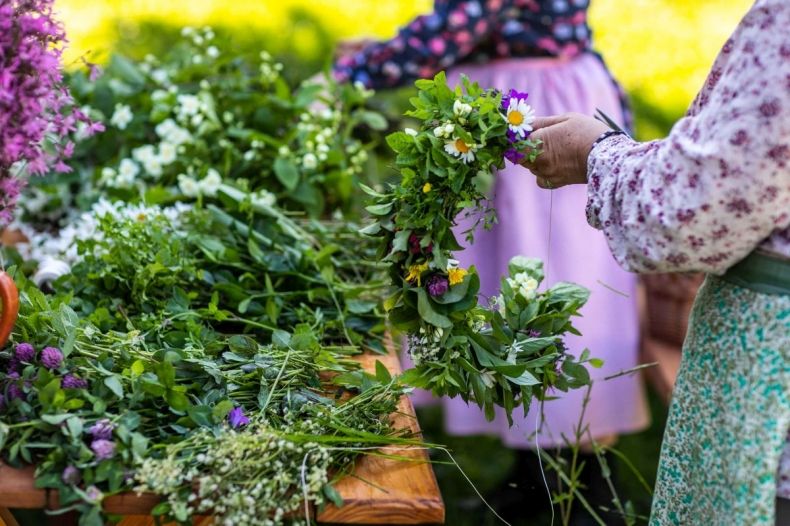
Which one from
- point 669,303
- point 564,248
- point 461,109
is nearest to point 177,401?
point 461,109

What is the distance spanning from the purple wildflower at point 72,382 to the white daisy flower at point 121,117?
3.31 feet

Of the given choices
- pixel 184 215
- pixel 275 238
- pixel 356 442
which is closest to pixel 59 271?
pixel 184 215

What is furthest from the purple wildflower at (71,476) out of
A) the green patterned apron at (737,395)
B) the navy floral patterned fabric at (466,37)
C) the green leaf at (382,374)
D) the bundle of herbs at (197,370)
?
the navy floral patterned fabric at (466,37)

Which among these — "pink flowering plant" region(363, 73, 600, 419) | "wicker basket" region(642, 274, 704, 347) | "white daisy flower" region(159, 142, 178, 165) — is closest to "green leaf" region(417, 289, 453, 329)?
"pink flowering plant" region(363, 73, 600, 419)

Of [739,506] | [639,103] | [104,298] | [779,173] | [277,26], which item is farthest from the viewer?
[277,26]

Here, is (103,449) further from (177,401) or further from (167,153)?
(167,153)

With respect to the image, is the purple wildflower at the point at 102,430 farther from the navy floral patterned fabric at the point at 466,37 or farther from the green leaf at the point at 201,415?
the navy floral patterned fabric at the point at 466,37

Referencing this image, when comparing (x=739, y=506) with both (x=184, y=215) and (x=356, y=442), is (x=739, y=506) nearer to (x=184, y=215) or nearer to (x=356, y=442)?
(x=356, y=442)

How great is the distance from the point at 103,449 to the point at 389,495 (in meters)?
0.31

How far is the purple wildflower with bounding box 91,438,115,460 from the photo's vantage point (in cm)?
95

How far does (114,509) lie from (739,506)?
2.25 feet

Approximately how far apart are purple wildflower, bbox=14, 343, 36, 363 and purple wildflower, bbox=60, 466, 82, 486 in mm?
179

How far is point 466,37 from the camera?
204 centimetres

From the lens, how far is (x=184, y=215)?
1.60 m
